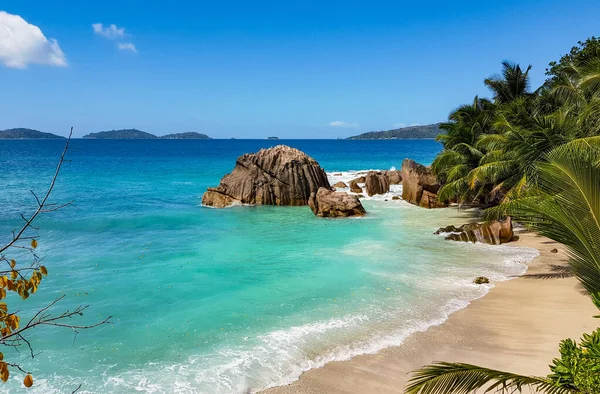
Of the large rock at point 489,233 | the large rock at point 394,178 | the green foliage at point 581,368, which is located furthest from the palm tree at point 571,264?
the large rock at point 394,178

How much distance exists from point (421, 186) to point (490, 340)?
24264 millimetres

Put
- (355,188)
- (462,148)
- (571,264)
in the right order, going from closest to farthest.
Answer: (571,264) < (462,148) < (355,188)

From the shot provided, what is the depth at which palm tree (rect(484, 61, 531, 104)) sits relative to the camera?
31.7 meters

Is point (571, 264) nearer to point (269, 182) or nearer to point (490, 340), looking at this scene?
point (490, 340)

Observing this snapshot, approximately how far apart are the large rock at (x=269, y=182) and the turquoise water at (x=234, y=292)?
624 cm

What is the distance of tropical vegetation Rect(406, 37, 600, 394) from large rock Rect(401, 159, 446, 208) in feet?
5.46

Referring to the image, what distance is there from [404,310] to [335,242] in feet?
31.3

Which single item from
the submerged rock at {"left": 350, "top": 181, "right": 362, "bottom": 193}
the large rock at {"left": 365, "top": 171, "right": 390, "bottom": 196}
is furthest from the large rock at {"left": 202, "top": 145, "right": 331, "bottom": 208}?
the large rock at {"left": 365, "top": 171, "right": 390, "bottom": 196}

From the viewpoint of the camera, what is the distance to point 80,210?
3141 cm

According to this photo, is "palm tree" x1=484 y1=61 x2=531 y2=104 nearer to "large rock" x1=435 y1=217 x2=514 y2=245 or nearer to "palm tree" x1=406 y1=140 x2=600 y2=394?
"large rock" x1=435 y1=217 x2=514 y2=245

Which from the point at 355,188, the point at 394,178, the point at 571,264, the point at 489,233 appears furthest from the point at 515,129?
the point at 394,178

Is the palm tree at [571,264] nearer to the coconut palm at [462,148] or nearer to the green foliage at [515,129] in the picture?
the green foliage at [515,129]

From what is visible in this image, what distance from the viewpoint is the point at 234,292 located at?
14.4 metres

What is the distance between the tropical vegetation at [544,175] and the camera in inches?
189
